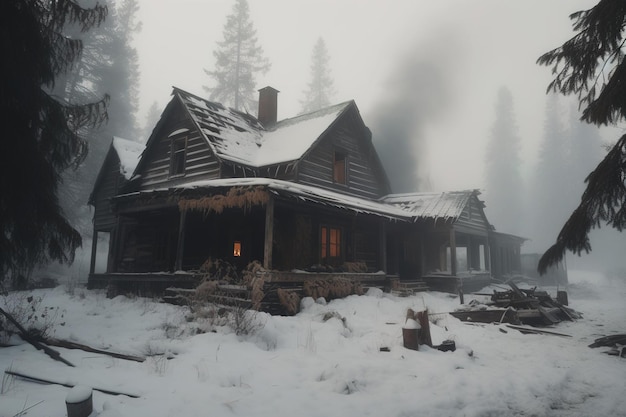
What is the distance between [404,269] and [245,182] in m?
12.9

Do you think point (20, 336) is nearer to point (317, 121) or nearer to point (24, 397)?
point (24, 397)

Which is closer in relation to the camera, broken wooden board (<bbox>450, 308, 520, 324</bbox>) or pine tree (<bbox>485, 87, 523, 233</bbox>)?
broken wooden board (<bbox>450, 308, 520, 324</bbox>)

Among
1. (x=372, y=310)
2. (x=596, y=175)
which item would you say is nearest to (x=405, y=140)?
(x=372, y=310)

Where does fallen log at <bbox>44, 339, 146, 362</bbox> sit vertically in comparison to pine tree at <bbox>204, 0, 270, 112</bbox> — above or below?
below

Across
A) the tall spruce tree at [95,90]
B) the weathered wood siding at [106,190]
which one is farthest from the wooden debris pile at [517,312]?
the tall spruce tree at [95,90]

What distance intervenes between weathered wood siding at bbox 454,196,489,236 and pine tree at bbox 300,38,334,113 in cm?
2725

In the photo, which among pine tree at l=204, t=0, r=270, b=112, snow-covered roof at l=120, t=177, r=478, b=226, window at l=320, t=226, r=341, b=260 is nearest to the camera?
snow-covered roof at l=120, t=177, r=478, b=226

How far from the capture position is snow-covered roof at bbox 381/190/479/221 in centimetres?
1925

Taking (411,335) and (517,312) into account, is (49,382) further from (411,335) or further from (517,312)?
(517,312)

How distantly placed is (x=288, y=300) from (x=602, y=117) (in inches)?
333

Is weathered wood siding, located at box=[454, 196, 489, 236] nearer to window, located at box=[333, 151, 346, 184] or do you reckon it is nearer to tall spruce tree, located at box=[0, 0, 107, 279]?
window, located at box=[333, 151, 346, 184]

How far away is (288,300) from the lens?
11055 millimetres

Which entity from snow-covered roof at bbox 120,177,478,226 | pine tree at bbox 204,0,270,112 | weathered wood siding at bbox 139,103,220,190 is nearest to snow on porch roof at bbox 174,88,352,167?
weathered wood siding at bbox 139,103,220,190

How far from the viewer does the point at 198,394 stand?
454 cm
